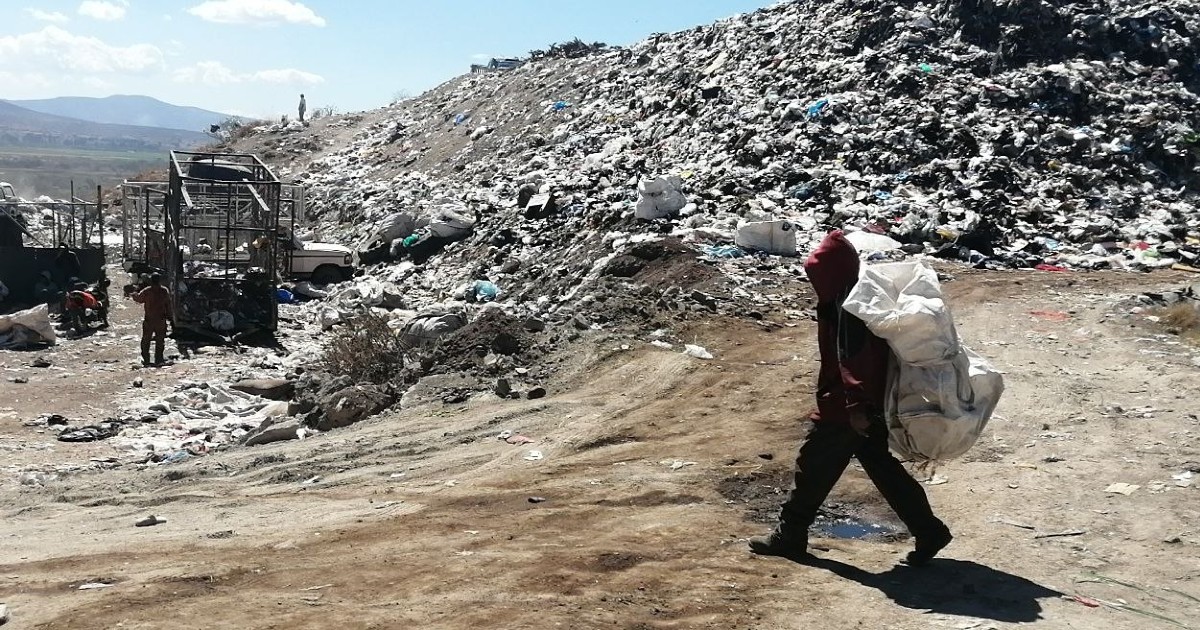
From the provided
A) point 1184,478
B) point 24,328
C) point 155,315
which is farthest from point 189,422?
point 1184,478

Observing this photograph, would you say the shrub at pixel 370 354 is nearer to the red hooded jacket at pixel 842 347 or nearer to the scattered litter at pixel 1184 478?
the red hooded jacket at pixel 842 347

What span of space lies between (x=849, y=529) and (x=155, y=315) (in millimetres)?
9841

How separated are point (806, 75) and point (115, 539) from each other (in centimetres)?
1585

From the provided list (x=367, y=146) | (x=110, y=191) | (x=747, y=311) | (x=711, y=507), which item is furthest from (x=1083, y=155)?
(x=110, y=191)

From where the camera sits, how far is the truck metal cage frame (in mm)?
14469

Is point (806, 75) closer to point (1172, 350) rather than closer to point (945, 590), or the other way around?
point (1172, 350)

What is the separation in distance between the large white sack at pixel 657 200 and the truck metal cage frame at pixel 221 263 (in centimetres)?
461

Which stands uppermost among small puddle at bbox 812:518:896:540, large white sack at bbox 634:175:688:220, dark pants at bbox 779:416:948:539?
large white sack at bbox 634:175:688:220

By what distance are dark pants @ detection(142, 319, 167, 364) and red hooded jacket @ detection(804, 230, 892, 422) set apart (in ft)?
33.5

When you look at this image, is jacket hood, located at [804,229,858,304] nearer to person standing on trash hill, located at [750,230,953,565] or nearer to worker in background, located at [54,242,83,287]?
person standing on trash hill, located at [750,230,953,565]

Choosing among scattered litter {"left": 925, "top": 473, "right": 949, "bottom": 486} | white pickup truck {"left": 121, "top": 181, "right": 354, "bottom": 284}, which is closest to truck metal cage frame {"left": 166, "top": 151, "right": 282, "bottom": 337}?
white pickup truck {"left": 121, "top": 181, "right": 354, "bottom": 284}

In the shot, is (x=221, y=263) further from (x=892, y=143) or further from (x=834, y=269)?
(x=834, y=269)

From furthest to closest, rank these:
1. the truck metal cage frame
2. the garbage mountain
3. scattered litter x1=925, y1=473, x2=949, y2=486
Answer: the truck metal cage frame, the garbage mountain, scattered litter x1=925, y1=473, x2=949, y2=486

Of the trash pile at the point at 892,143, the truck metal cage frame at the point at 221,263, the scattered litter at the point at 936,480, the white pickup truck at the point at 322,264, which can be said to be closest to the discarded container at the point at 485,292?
the trash pile at the point at 892,143
